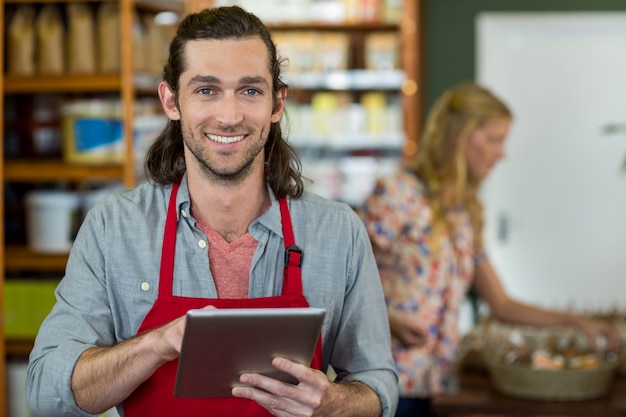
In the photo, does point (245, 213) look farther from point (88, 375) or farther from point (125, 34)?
point (125, 34)

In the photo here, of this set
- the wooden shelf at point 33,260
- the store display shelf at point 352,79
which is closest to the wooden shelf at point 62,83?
the wooden shelf at point 33,260

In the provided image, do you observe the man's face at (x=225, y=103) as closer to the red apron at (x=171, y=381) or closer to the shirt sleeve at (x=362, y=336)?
Answer: the red apron at (x=171, y=381)

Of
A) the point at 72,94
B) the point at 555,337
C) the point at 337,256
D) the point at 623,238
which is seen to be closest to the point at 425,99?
the point at 623,238

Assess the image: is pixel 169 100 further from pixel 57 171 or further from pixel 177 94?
pixel 57 171

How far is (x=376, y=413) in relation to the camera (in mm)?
1950

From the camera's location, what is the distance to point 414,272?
3.32 m

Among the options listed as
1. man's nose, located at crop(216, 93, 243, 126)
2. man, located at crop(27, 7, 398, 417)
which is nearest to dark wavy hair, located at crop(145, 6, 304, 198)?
man, located at crop(27, 7, 398, 417)

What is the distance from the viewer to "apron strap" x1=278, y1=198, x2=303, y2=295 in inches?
76.1

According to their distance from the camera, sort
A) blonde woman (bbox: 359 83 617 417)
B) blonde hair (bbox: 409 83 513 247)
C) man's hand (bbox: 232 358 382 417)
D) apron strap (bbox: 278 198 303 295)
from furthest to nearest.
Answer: blonde hair (bbox: 409 83 513 247)
blonde woman (bbox: 359 83 617 417)
apron strap (bbox: 278 198 303 295)
man's hand (bbox: 232 358 382 417)

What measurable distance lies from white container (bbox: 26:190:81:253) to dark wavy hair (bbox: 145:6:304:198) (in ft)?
6.81

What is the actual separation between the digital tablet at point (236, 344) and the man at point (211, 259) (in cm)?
6

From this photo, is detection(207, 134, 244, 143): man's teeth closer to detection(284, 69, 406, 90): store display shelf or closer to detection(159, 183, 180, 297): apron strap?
detection(159, 183, 180, 297): apron strap

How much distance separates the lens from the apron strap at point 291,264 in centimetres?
193

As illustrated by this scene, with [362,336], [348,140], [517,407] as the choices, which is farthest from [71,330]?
[348,140]
